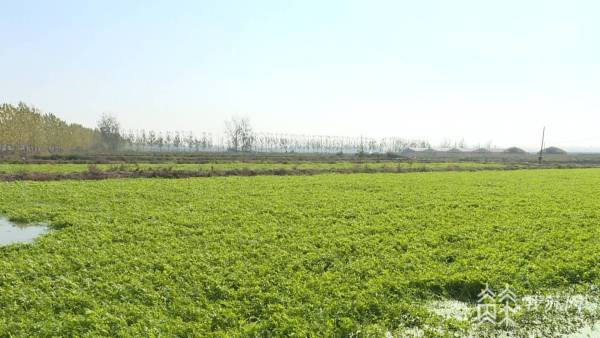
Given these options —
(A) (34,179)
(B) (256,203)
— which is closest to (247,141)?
(A) (34,179)

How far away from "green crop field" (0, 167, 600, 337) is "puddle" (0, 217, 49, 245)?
0.40 meters

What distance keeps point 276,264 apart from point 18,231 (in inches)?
298

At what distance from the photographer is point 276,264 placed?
280 inches

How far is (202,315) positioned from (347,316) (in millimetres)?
2135

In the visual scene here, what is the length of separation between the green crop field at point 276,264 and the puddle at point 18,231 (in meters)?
0.40

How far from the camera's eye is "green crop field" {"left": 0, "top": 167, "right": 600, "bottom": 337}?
198 inches

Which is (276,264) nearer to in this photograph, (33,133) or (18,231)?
(18,231)

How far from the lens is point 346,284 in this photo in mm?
6141

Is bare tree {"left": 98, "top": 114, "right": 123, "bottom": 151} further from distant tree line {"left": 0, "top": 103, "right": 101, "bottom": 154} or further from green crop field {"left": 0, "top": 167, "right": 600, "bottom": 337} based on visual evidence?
green crop field {"left": 0, "top": 167, "right": 600, "bottom": 337}

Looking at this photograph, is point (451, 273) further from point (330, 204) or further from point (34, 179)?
point (34, 179)

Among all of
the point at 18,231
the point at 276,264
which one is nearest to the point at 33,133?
the point at 18,231

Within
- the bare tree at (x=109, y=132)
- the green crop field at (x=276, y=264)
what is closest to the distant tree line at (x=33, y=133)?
the bare tree at (x=109, y=132)

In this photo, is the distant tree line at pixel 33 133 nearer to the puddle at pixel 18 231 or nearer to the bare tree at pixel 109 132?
the bare tree at pixel 109 132

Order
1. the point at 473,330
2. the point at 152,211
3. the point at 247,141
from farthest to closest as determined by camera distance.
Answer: the point at 247,141 < the point at 152,211 < the point at 473,330
